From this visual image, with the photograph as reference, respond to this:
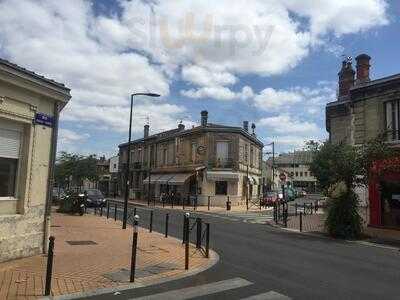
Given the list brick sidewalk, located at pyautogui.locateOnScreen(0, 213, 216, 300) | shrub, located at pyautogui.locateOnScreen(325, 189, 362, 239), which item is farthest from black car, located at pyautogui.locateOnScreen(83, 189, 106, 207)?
shrub, located at pyautogui.locateOnScreen(325, 189, 362, 239)

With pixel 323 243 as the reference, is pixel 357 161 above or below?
above

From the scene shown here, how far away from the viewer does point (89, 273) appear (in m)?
9.73

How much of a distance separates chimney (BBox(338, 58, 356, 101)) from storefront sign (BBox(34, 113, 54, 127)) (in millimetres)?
26155

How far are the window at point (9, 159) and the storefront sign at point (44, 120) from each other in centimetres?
48

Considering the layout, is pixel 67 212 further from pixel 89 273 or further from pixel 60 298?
pixel 60 298

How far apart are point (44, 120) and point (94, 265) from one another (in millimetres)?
3789

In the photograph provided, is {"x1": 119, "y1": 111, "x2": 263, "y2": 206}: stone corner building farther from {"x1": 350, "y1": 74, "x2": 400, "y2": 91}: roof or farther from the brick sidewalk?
the brick sidewalk

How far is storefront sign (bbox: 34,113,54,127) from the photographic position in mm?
11461

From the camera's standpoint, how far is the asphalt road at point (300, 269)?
8.70 m

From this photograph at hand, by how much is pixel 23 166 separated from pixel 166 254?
4307 millimetres

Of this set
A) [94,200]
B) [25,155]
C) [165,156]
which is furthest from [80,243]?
[165,156]

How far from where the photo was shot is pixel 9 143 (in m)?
10.9

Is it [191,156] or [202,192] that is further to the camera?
[191,156]

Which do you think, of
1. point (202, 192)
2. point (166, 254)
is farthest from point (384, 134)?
point (202, 192)
